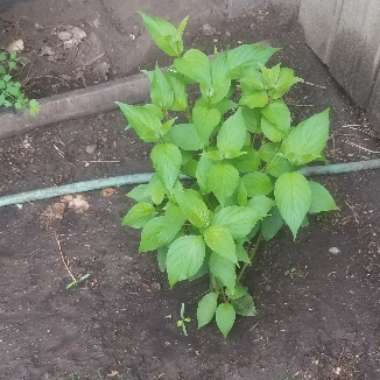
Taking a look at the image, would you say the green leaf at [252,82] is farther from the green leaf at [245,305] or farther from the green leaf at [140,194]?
the green leaf at [245,305]

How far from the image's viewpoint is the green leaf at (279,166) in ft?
6.06

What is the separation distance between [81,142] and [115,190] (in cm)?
34

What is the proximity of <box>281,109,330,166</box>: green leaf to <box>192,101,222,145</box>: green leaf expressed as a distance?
0.24 metres

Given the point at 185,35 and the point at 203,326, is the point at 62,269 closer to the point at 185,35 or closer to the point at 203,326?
the point at 203,326

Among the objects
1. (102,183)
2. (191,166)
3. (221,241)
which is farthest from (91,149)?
(221,241)

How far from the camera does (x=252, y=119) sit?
1965 mm

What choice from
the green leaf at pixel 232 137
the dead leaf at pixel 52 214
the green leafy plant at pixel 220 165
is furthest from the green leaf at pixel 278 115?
the dead leaf at pixel 52 214

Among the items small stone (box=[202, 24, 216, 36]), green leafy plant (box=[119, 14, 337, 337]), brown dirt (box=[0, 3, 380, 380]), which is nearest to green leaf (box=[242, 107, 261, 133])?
green leafy plant (box=[119, 14, 337, 337])

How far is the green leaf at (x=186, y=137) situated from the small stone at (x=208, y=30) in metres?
1.34

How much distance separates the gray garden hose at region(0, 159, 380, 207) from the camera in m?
2.56

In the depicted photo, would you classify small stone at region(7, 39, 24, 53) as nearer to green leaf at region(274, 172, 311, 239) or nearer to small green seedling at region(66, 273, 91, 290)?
small green seedling at region(66, 273, 91, 290)

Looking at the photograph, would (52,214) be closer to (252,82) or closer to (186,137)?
(186,137)

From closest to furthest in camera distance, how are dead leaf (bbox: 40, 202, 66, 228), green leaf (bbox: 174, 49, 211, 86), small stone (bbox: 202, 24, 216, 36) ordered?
1. green leaf (bbox: 174, 49, 211, 86)
2. dead leaf (bbox: 40, 202, 66, 228)
3. small stone (bbox: 202, 24, 216, 36)

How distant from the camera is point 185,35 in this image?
10.2ft
